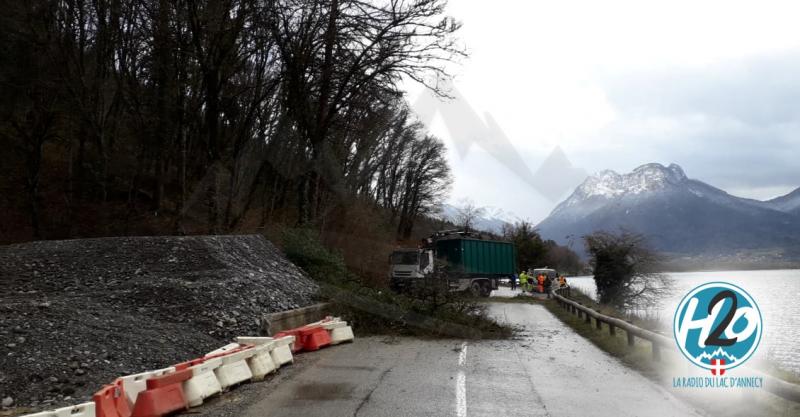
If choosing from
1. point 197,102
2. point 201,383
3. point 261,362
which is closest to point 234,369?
point 261,362

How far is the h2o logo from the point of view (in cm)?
992

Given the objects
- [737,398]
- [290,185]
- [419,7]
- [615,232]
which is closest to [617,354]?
[737,398]

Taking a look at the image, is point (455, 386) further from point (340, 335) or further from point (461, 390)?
point (340, 335)

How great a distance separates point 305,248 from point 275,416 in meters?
15.1

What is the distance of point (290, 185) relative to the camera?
4141cm

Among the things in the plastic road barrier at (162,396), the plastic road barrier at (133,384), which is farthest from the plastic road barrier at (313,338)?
the plastic road barrier at (133,384)

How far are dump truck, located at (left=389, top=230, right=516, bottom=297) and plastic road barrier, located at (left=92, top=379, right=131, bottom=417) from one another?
901 inches

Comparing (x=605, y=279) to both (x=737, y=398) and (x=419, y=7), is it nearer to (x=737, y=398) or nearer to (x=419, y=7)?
(x=419, y=7)

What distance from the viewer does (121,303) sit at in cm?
1308

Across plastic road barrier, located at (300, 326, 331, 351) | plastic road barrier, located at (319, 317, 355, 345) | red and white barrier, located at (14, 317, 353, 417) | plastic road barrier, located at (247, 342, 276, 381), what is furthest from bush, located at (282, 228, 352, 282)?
plastic road barrier, located at (247, 342, 276, 381)

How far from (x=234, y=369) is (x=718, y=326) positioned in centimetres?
774

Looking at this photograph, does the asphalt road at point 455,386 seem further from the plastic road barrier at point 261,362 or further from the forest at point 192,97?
the forest at point 192,97

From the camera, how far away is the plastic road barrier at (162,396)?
7.34m

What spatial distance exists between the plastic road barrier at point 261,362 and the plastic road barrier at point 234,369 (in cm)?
13
